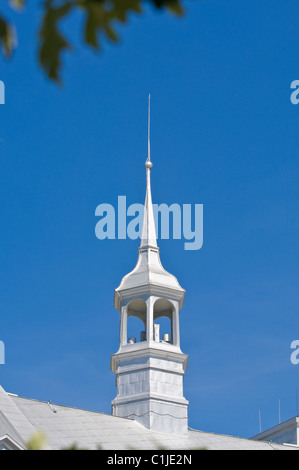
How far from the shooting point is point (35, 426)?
111 feet

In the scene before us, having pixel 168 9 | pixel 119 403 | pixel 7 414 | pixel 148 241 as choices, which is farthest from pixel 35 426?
pixel 168 9

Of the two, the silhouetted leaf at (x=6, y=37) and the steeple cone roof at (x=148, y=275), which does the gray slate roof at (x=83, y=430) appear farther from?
the silhouetted leaf at (x=6, y=37)

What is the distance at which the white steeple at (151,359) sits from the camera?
127 feet

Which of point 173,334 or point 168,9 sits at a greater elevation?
point 173,334

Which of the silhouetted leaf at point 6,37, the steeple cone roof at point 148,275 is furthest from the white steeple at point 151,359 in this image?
the silhouetted leaf at point 6,37

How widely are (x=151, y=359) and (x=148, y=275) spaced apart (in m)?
4.20

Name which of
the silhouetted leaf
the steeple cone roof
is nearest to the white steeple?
the steeple cone roof

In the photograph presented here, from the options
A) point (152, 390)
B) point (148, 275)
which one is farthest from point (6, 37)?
point (148, 275)

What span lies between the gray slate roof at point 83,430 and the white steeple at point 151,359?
851 mm

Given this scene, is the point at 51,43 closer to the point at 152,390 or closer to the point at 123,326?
the point at 152,390

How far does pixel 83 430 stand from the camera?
35188 mm
